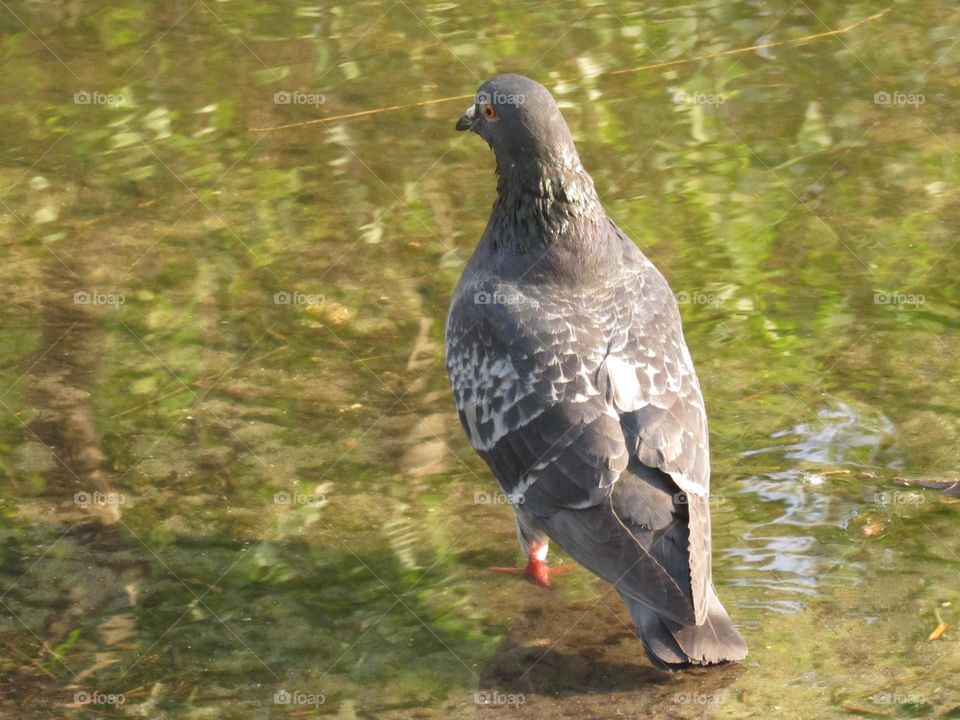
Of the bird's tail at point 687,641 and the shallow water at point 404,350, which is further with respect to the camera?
the shallow water at point 404,350

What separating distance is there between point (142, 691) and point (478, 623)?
1.47 meters

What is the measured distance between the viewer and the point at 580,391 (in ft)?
18.8

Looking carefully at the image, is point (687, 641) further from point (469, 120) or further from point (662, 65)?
point (662, 65)

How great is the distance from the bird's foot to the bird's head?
72.1 inches

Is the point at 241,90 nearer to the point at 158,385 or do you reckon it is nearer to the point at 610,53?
the point at 610,53

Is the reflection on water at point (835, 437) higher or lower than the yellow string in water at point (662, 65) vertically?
lower

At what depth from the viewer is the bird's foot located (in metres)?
6.21

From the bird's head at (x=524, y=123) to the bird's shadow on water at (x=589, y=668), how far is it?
6.94ft

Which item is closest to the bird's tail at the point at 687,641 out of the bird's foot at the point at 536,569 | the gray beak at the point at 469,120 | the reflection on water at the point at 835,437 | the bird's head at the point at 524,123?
the bird's foot at the point at 536,569

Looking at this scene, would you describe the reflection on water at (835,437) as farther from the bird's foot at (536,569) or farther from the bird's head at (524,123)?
the bird's head at (524,123)

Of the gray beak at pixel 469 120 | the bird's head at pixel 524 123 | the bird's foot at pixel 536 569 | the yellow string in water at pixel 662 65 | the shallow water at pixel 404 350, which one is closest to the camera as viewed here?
the shallow water at pixel 404 350

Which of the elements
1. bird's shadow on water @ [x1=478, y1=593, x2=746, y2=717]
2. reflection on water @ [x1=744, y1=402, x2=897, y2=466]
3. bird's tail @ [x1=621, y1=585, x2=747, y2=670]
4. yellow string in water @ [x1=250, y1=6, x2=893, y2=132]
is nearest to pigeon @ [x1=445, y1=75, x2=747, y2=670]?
bird's tail @ [x1=621, y1=585, x2=747, y2=670]

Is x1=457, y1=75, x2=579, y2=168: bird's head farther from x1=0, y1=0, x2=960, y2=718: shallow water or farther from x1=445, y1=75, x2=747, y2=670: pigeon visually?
x1=0, y1=0, x2=960, y2=718: shallow water

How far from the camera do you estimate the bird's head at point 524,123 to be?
6336 millimetres
